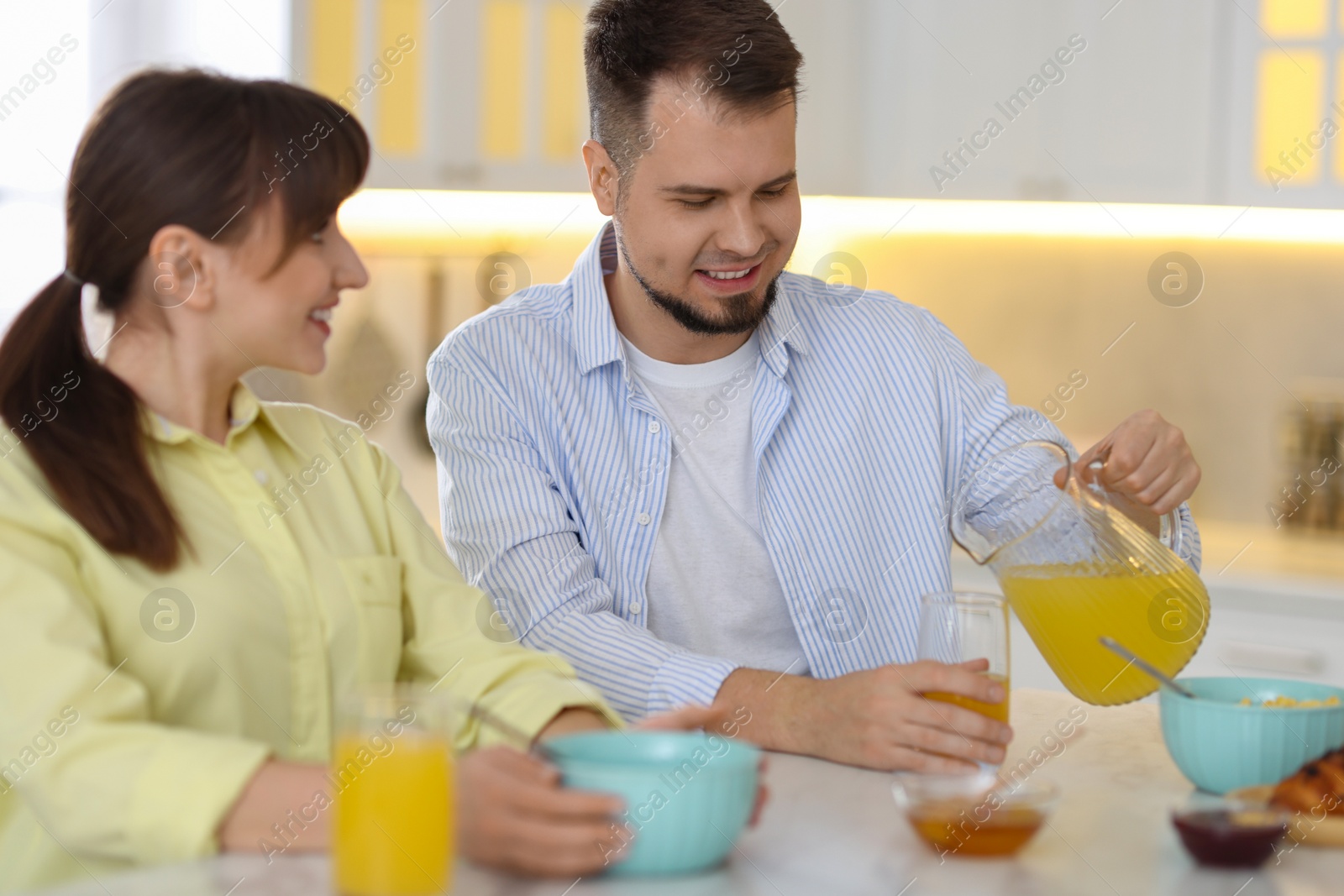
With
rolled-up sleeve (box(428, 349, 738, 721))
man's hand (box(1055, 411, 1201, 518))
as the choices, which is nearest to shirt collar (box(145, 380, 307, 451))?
rolled-up sleeve (box(428, 349, 738, 721))

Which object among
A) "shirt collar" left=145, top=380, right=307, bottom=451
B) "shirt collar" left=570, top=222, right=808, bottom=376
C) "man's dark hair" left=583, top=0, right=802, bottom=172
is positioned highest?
"man's dark hair" left=583, top=0, right=802, bottom=172

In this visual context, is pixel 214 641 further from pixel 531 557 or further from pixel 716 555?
pixel 716 555

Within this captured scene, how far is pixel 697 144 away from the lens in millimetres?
1640

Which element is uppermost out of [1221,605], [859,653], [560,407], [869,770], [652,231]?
[652,231]

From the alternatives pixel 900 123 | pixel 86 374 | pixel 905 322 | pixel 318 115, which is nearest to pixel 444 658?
pixel 86 374

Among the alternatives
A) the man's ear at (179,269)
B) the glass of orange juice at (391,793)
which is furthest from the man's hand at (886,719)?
the man's ear at (179,269)

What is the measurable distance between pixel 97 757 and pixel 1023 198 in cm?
263

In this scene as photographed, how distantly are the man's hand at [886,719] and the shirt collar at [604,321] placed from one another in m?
0.56

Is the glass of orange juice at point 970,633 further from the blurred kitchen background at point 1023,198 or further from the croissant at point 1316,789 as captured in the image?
the blurred kitchen background at point 1023,198

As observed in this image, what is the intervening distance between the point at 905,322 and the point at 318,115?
0.93m

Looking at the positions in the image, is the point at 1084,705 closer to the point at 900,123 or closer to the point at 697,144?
the point at 697,144

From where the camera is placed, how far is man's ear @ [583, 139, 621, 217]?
72.1 inches

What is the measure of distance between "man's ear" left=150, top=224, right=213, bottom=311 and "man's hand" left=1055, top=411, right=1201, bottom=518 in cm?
83

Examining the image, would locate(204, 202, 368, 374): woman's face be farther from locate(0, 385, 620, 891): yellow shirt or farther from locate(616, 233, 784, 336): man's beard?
locate(616, 233, 784, 336): man's beard
